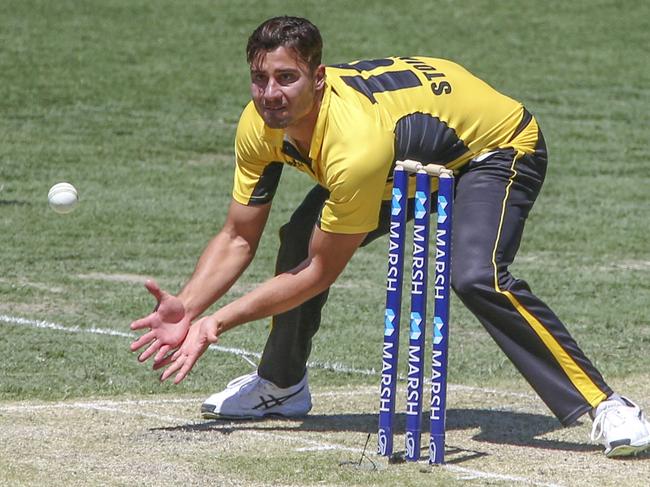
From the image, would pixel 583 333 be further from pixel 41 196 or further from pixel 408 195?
pixel 41 196

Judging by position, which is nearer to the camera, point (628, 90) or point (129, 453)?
point (129, 453)

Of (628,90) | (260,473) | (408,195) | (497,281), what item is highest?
(628,90)

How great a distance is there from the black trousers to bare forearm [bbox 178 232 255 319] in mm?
1014

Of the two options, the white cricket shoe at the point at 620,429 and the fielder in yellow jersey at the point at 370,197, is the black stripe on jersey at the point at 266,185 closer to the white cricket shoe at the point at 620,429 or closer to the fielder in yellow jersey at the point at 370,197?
the fielder in yellow jersey at the point at 370,197

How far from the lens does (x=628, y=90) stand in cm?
2050

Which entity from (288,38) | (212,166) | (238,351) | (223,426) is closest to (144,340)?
(223,426)

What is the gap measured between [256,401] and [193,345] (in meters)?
1.20

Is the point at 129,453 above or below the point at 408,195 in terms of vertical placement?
below

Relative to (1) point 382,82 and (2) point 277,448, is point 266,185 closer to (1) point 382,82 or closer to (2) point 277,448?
(1) point 382,82

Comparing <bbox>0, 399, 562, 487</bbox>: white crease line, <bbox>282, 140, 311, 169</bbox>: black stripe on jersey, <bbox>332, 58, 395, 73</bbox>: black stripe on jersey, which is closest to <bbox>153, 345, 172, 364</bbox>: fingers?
<bbox>0, 399, 562, 487</bbox>: white crease line

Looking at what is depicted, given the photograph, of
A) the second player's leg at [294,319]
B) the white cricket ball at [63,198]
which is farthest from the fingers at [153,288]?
the white cricket ball at [63,198]

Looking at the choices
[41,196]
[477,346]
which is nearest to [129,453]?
[477,346]

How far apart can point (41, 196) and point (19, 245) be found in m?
2.09

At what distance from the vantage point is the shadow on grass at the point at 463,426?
20.6 feet
